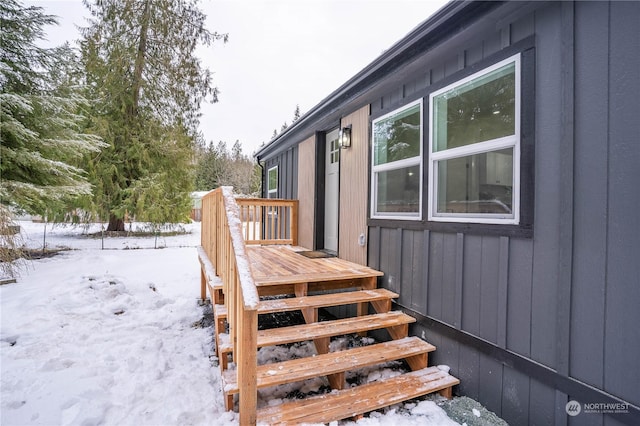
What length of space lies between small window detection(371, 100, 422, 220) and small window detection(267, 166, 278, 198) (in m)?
4.20

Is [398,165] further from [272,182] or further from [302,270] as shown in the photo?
[272,182]

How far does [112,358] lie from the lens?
2852 mm

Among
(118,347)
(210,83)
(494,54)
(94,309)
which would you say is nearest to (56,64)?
(210,83)

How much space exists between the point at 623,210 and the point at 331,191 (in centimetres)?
380

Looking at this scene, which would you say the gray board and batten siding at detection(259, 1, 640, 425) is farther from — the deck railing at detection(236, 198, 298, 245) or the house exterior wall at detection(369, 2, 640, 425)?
the deck railing at detection(236, 198, 298, 245)

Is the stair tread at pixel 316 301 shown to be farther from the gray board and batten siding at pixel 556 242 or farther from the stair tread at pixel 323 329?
the gray board and batten siding at pixel 556 242

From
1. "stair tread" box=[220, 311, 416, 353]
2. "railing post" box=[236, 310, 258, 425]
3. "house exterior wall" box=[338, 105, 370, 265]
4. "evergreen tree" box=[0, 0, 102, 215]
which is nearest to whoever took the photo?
"railing post" box=[236, 310, 258, 425]

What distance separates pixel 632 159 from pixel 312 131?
4286mm

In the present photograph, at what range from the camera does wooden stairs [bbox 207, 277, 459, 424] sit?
196 centimetres

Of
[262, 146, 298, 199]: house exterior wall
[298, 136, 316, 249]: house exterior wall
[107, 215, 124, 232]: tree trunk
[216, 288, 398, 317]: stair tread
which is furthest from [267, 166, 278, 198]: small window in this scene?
[107, 215, 124, 232]: tree trunk

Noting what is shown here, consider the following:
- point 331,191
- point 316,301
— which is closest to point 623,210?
point 316,301

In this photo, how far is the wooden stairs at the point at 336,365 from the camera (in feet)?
6.43

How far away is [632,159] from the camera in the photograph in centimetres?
152

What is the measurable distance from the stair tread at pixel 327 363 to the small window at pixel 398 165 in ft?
3.82
